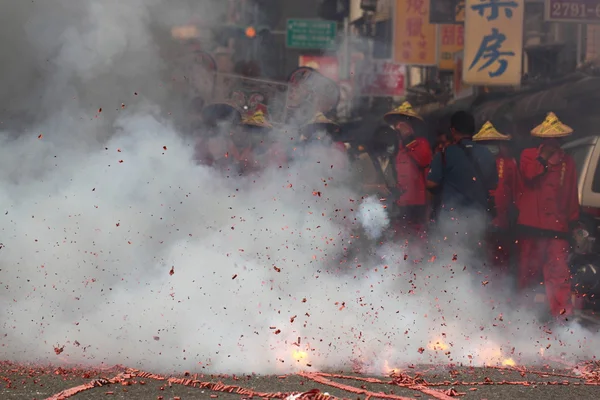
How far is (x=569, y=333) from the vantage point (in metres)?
7.38

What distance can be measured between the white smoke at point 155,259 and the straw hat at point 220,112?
1074 millimetres

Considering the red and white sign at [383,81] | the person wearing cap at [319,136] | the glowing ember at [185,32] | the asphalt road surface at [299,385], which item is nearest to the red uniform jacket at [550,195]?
the person wearing cap at [319,136]

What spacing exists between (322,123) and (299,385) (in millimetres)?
4701

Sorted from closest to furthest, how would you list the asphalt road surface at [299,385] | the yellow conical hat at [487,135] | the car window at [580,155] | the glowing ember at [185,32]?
the asphalt road surface at [299,385], the glowing ember at [185,32], the car window at [580,155], the yellow conical hat at [487,135]

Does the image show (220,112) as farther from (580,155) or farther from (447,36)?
(447,36)

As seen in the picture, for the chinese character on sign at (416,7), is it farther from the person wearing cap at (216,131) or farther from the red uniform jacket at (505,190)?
the person wearing cap at (216,131)

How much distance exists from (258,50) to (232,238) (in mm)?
9045

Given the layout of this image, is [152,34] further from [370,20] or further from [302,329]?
[370,20]

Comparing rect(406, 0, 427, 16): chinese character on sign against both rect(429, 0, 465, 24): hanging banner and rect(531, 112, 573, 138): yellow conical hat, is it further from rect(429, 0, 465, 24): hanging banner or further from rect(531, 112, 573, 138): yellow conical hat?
rect(531, 112, 573, 138): yellow conical hat

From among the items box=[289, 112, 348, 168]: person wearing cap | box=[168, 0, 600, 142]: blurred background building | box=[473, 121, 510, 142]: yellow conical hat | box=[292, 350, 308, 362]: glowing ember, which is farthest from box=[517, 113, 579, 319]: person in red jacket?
box=[168, 0, 600, 142]: blurred background building

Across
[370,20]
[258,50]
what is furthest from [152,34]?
[370,20]

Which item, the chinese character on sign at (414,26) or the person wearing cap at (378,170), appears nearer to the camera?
the person wearing cap at (378,170)

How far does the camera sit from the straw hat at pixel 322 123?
9.48m

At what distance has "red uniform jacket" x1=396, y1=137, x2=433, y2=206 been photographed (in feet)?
30.9
